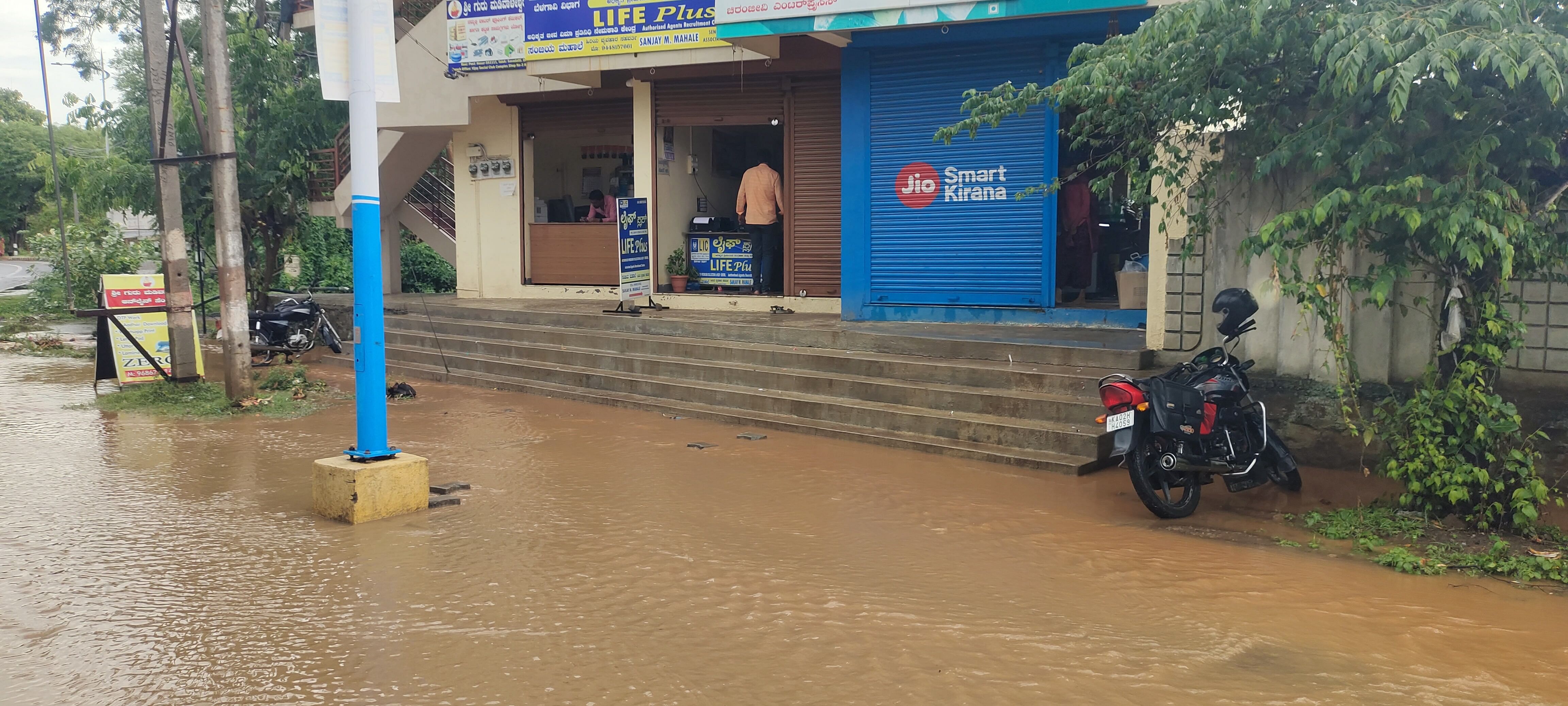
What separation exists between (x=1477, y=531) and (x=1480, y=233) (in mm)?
1756

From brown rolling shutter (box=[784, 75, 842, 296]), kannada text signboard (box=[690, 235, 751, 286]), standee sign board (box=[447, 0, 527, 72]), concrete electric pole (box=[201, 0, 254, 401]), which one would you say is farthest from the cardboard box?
standee sign board (box=[447, 0, 527, 72])

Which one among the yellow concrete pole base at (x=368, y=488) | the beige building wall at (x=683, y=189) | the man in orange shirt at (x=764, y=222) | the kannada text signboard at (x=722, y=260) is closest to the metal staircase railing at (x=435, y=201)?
the beige building wall at (x=683, y=189)

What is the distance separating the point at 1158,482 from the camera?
6.54 metres

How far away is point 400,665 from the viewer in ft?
13.0

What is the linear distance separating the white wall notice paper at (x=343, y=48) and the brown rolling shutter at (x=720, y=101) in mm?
7798

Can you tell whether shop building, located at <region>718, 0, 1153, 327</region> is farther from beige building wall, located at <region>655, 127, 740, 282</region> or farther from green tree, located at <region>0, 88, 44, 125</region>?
green tree, located at <region>0, 88, 44, 125</region>

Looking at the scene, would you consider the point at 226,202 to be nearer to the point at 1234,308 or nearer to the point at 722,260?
the point at 722,260

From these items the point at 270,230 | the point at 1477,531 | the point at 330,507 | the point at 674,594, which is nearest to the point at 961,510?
the point at 674,594

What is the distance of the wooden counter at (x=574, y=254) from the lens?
645 inches

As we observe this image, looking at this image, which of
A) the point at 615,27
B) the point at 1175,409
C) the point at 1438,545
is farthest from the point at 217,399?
the point at 1438,545

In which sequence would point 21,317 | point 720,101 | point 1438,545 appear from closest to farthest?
point 1438,545
point 720,101
point 21,317

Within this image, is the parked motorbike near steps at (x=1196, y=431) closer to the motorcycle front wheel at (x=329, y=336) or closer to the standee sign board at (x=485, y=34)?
the standee sign board at (x=485, y=34)

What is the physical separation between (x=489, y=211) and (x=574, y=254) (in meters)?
1.70

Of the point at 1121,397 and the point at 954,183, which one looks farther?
the point at 954,183
